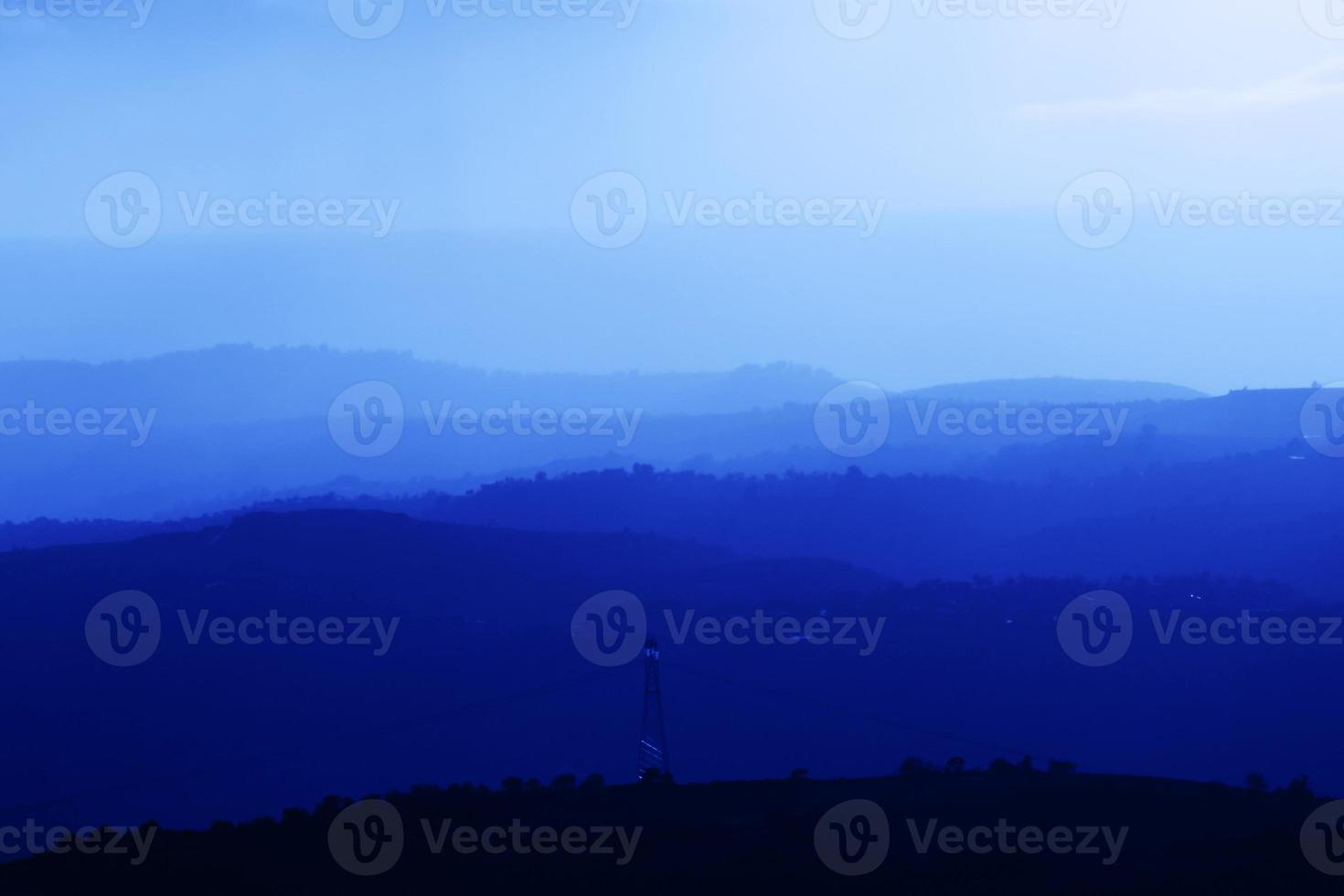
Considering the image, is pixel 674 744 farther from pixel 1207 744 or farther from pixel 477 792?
pixel 477 792

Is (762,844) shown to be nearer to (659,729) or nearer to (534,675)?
(659,729)

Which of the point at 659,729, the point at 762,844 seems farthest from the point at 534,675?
the point at 762,844

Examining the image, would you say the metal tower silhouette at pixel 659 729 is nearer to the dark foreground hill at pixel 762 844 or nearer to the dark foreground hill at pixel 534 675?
the dark foreground hill at pixel 762 844

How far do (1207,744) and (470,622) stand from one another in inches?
896

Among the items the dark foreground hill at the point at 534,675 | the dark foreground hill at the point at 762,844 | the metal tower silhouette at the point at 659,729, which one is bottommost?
the dark foreground hill at the point at 762,844

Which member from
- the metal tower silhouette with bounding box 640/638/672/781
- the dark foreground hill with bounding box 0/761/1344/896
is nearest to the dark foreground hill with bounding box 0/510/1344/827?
the metal tower silhouette with bounding box 640/638/672/781

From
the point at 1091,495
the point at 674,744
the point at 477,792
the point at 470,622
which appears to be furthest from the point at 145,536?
the point at 1091,495

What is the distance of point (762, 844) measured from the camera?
38.0 feet

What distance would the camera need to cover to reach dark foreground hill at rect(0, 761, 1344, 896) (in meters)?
10.8

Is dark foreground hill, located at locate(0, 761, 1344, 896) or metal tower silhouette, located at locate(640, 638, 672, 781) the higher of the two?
metal tower silhouette, located at locate(640, 638, 672, 781)

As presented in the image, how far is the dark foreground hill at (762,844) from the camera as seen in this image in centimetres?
1080

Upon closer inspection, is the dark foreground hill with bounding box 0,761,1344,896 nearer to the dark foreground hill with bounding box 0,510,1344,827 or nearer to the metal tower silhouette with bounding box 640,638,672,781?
the metal tower silhouette with bounding box 640,638,672,781

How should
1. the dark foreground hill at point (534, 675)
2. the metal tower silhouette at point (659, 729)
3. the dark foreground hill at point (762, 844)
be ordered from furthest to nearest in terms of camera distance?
1. the dark foreground hill at point (534, 675)
2. the metal tower silhouette at point (659, 729)
3. the dark foreground hill at point (762, 844)

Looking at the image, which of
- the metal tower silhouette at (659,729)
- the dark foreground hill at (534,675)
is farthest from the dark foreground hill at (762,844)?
the dark foreground hill at (534,675)
